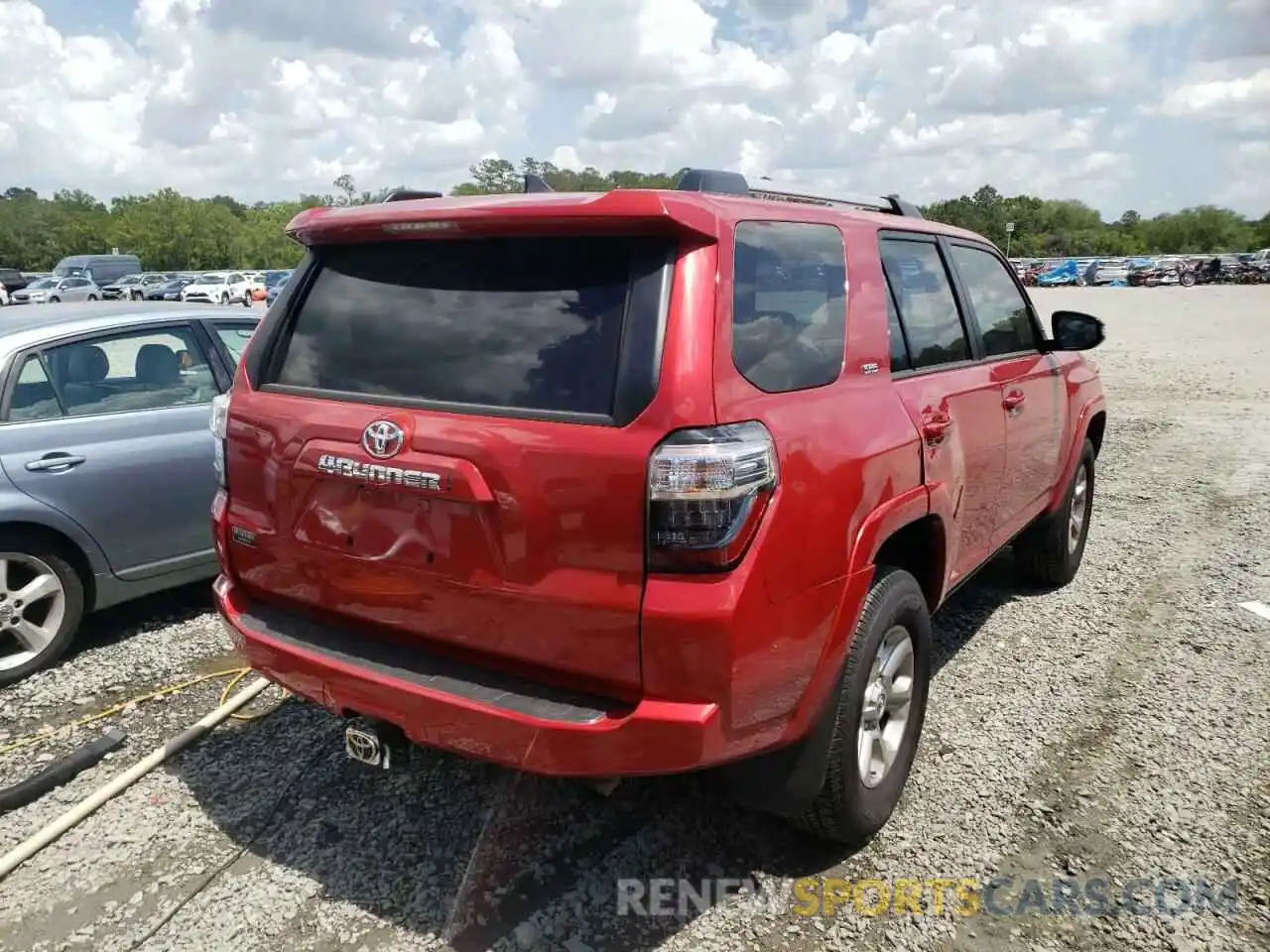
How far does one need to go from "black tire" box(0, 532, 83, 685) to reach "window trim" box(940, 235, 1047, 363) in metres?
4.09

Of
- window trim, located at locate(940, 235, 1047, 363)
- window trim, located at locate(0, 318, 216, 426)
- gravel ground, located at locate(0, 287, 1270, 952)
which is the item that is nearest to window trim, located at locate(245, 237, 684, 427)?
gravel ground, located at locate(0, 287, 1270, 952)

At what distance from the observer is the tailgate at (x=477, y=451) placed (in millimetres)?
2242

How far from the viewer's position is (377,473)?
2.45 metres

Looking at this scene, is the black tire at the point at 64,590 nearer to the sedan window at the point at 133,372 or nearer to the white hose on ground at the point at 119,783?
the sedan window at the point at 133,372

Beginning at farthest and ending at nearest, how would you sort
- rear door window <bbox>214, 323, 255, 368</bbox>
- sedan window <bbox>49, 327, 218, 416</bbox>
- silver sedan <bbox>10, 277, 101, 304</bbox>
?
silver sedan <bbox>10, 277, 101, 304</bbox> → rear door window <bbox>214, 323, 255, 368</bbox> → sedan window <bbox>49, 327, 218, 416</bbox>

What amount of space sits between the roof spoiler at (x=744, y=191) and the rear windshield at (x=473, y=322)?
51 cm

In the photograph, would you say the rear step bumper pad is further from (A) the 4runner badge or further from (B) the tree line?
(B) the tree line

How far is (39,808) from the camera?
10.5 ft

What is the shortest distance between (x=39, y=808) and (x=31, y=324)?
7.91 ft

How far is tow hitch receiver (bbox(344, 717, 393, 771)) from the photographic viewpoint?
2.61 metres

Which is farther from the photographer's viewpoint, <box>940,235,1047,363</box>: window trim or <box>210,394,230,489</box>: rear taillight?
<box>940,235,1047,363</box>: window trim

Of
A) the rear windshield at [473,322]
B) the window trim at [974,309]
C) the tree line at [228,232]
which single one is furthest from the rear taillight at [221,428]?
the tree line at [228,232]

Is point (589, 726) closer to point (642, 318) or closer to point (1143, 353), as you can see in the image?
point (642, 318)

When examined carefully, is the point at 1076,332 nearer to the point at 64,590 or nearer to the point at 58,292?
the point at 64,590
